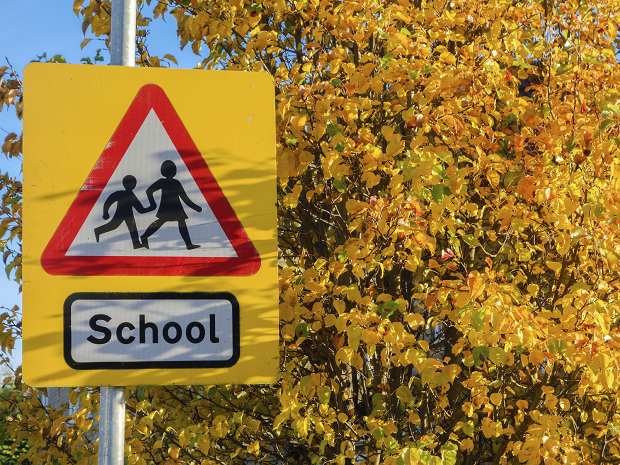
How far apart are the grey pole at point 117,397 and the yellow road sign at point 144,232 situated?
0.04 m

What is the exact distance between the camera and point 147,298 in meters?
1.70

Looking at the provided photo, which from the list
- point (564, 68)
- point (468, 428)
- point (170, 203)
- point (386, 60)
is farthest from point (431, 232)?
point (170, 203)

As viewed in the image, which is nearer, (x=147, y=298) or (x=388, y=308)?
(x=147, y=298)

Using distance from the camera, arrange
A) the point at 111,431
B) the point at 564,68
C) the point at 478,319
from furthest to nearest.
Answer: the point at 564,68 → the point at 478,319 → the point at 111,431

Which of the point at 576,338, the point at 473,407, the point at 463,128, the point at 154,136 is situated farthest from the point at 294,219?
the point at 154,136

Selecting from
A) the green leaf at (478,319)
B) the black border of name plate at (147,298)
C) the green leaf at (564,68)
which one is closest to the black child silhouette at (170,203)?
the black border of name plate at (147,298)

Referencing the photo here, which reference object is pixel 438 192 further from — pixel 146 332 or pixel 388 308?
pixel 146 332

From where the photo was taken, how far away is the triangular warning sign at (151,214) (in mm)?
1698

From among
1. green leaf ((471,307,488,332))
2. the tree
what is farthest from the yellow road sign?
the tree

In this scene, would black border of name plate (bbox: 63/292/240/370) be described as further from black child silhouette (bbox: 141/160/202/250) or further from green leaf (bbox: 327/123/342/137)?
green leaf (bbox: 327/123/342/137)

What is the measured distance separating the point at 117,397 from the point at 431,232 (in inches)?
76.3

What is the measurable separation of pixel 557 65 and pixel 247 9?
1905 mm

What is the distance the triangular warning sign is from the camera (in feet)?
5.57

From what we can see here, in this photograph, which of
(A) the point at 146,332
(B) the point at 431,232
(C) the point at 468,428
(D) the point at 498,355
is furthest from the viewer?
(C) the point at 468,428
